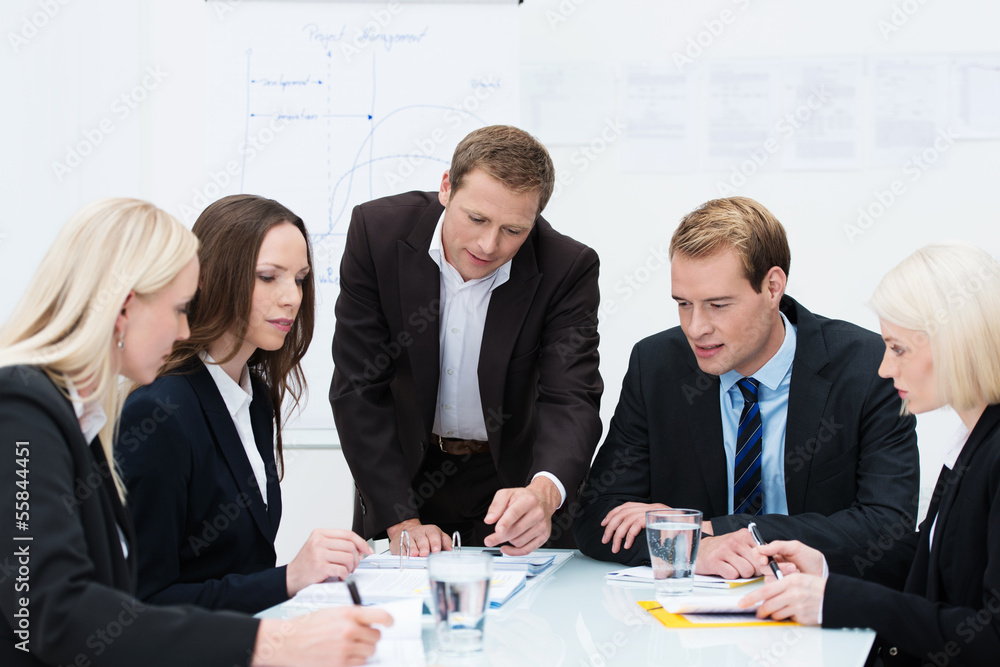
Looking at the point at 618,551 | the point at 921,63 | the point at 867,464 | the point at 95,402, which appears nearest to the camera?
the point at 95,402

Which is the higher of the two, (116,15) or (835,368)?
(116,15)

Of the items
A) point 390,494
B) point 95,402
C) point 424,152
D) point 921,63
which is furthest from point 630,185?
point 95,402

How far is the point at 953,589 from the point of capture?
1.49m

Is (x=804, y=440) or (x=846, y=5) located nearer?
(x=804, y=440)

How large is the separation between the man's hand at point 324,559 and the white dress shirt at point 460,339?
2.48 ft

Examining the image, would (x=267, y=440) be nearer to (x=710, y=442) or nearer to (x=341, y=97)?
(x=710, y=442)

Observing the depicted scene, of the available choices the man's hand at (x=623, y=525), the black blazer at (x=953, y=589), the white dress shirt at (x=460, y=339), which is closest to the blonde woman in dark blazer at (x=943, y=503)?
the black blazer at (x=953, y=589)

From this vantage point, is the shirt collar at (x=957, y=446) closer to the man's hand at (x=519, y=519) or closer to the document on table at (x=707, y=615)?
the document on table at (x=707, y=615)

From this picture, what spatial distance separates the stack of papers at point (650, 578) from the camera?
5.32 feet

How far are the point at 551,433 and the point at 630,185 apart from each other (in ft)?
5.32

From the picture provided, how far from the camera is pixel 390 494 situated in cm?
215

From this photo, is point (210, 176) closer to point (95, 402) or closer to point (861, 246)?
point (95, 402)

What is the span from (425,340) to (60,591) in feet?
4.44

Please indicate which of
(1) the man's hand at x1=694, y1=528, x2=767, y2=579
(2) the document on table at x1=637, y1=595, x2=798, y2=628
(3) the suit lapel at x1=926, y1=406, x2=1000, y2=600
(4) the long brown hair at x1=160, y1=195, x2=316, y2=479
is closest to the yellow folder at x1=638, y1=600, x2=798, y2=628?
(2) the document on table at x1=637, y1=595, x2=798, y2=628
